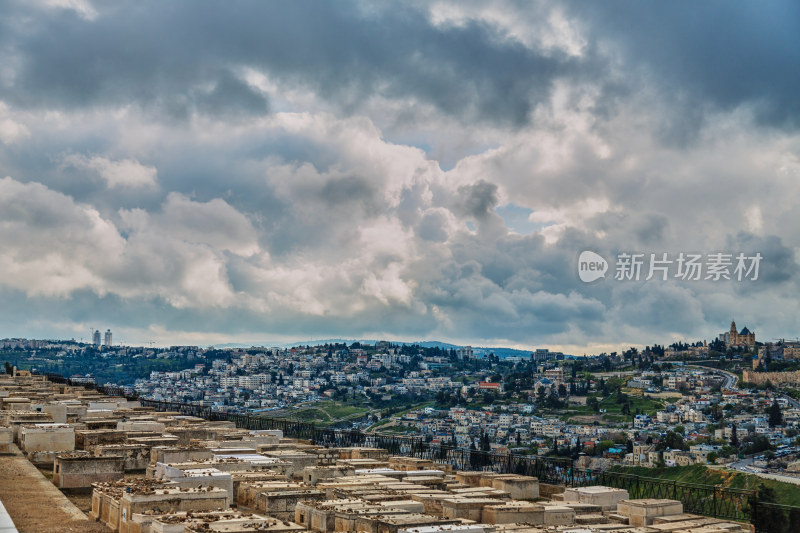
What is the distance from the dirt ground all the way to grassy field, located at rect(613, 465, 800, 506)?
81618 mm

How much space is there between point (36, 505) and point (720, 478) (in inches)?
3945

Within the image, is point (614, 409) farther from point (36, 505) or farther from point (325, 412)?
point (36, 505)

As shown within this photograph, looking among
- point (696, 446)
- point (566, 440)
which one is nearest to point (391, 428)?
point (566, 440)

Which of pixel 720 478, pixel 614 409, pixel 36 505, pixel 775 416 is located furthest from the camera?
pixel 614 409

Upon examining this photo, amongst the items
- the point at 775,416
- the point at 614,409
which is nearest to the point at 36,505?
the point at 775,416

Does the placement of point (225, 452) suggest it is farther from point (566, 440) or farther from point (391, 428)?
point (391, 428)

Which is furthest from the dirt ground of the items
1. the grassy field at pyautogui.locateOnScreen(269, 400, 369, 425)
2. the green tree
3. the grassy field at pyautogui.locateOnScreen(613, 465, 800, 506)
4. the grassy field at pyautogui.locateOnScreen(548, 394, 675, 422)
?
the green tree

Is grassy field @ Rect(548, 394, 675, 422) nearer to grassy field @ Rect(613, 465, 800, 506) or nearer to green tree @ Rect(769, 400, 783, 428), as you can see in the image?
green tree @ Rect(769, 400, 783, 428)

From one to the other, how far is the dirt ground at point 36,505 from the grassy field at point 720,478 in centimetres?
8162

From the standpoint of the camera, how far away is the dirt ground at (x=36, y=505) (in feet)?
37.7

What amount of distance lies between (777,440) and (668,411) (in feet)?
99.5

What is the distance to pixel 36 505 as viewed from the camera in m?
12.8

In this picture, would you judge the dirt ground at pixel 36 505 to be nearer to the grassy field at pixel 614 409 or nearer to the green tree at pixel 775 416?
the grassy field at pixel 614 409

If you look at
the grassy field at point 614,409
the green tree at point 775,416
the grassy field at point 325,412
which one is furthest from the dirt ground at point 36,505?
the green tree at point 775,416
